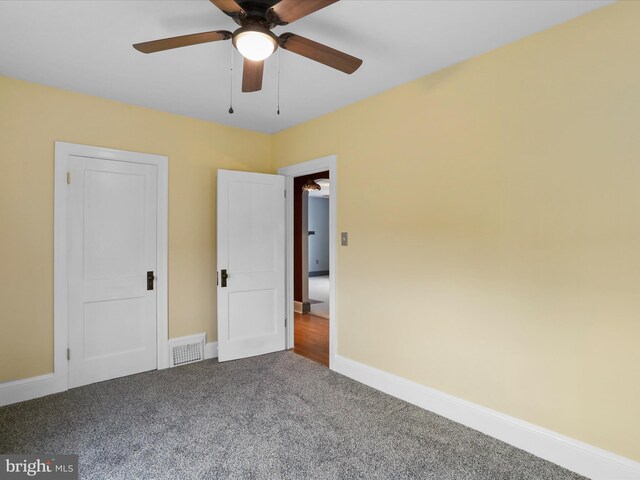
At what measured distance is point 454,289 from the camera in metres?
2.58

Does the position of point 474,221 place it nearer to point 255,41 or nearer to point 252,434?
point 255,41

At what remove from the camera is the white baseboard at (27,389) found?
9.08ft

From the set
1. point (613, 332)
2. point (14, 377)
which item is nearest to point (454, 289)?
point (613, 332)

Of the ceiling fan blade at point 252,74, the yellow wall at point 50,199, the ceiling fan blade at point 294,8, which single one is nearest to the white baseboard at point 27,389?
the yellow wall at point 50,199

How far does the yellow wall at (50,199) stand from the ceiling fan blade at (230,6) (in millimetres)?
2176

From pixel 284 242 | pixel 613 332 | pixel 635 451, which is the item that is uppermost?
pixel 284 242

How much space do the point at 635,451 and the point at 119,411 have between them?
321cm

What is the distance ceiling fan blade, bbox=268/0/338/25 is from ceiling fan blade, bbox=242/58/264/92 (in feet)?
1.08

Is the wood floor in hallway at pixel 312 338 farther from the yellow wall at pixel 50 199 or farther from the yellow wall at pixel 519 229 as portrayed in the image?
the yellow wall at pixel 50 199

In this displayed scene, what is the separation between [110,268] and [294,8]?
2762 millimetres

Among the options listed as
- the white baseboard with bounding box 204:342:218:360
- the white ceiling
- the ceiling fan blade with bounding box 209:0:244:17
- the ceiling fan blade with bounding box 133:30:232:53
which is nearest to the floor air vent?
the white baseboard with bounding box 204:342:218:360

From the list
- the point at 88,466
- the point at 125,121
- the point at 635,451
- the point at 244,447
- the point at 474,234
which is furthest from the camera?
the point at 125,121

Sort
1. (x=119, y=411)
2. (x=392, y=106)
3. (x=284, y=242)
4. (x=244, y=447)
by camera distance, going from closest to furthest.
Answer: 1. (x=244, y=447)
2. (x=119, y=411)
3. (x=392, y=106)
4. (x=284, y=242)

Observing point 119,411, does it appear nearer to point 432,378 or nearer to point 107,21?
point 432,378
